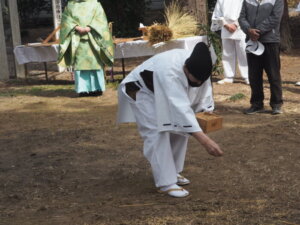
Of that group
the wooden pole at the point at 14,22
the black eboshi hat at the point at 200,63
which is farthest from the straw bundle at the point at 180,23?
the black eboshi hat at the point at 200,63

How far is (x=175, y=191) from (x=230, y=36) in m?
5.95

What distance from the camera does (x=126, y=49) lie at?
1086 cm

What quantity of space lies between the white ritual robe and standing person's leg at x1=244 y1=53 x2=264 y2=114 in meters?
3.15

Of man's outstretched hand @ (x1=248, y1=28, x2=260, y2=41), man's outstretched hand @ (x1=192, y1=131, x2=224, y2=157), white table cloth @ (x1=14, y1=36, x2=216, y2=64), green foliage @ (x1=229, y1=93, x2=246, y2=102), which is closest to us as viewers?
man's outstretched hand @ (x1=192, y1=131, x2=224, y2=157)

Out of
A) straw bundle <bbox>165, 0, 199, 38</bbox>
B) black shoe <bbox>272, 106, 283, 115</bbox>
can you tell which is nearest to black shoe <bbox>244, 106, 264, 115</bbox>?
black shoe <bbox>272, 106, 283, 115</bbox>

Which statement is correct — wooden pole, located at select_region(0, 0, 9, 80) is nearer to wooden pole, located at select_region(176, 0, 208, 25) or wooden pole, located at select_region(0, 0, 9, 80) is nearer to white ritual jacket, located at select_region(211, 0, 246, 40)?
wooden pole, located at select_region(176, 0, 208, 25)

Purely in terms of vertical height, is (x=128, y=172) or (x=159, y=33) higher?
(x=159, y=33)

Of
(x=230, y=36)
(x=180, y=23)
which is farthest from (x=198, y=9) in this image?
(x=230, y=36)

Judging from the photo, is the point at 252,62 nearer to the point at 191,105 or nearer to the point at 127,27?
the point at 191,105

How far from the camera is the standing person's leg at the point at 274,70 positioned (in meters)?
7.42

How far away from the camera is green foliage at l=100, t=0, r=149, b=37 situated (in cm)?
1630

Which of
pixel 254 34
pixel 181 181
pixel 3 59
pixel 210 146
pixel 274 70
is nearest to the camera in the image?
pixel 210 146

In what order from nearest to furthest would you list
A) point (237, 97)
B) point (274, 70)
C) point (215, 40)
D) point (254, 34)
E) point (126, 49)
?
point (254, 34)
point (274, 70)
point (237, 97)
point (215, 40)
point (126, 49)

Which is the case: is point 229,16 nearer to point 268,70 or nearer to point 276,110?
point 268,70
